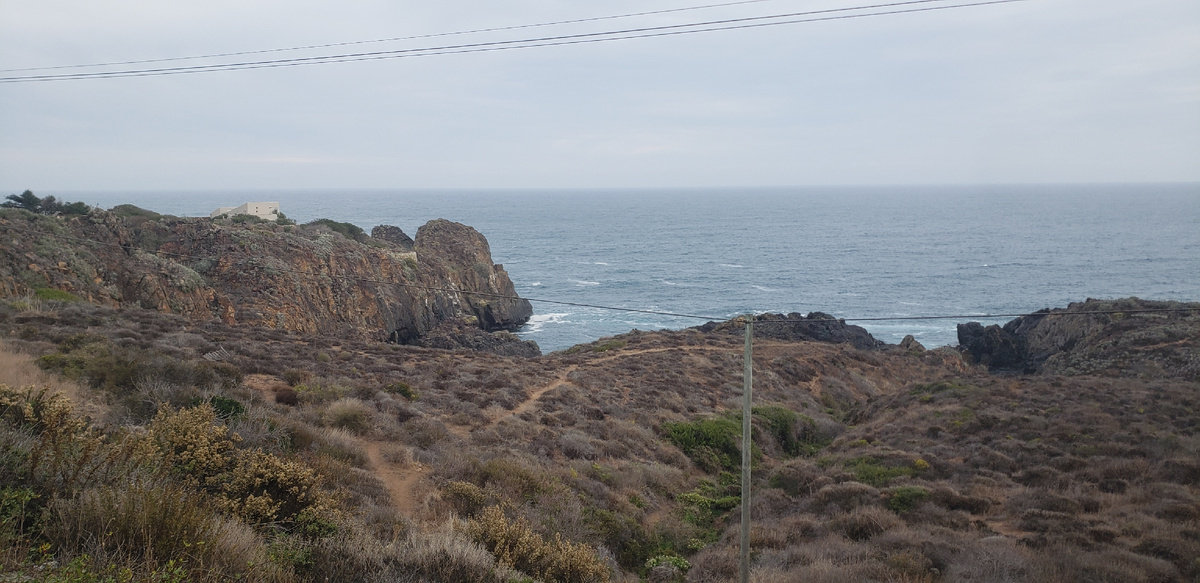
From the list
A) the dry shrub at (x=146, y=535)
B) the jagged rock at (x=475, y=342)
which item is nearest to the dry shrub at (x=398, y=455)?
the dry shrub at (x=146, y=535)

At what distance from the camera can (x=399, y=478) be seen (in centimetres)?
1056

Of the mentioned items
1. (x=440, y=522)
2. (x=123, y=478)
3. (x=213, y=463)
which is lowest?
(x=440, y=522)

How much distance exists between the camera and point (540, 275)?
266 feet

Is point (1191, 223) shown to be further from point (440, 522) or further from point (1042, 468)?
point (440, 522)

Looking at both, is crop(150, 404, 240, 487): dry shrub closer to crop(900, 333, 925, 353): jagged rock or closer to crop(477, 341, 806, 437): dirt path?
crop(477, 341, 806, 437): dirt path

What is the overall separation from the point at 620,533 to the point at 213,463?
6.75 meters

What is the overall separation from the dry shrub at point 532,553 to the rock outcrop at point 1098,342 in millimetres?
23878

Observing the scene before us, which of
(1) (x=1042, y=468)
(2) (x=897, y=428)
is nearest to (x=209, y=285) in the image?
(2) (x=897, y=428)

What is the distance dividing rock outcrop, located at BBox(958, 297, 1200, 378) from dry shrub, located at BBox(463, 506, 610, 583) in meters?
23.9

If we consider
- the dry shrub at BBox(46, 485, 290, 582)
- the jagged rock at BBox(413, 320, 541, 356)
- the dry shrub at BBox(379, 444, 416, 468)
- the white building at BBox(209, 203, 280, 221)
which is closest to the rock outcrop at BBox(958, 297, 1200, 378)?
the dry shrub at BBox(379, 444, 416, 468)

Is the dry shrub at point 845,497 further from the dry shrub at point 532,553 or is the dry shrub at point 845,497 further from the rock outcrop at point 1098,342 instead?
A: the rock outcrop at point 1098,342

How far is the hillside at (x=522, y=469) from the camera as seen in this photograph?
5.42 m

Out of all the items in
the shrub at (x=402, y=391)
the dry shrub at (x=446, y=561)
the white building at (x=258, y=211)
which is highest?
the white building at (x=258, y=211)

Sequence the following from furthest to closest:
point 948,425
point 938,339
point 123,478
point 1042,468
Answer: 1. point 938,339
2. point 948,425
3. point 1042,468
4. point 123,478
